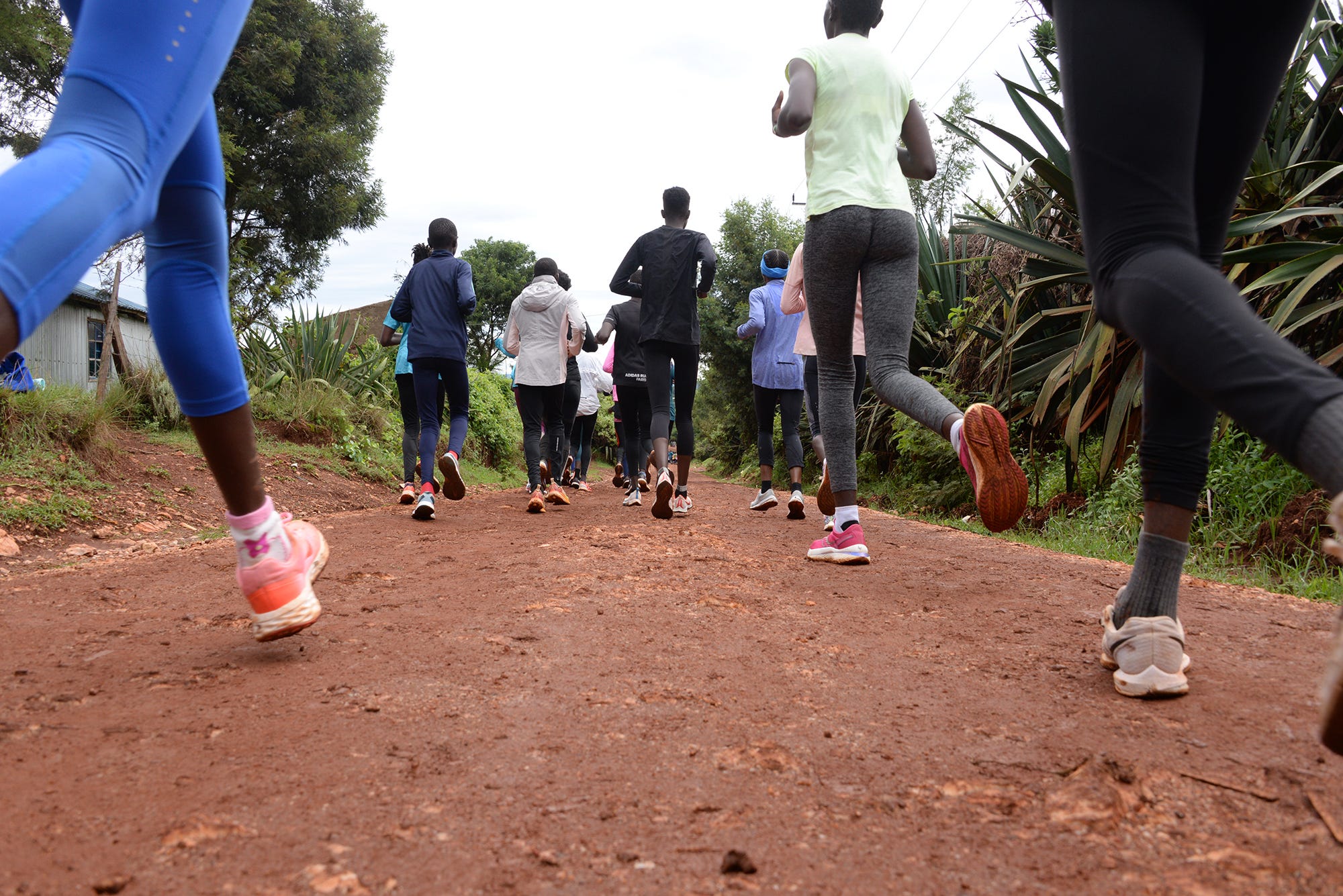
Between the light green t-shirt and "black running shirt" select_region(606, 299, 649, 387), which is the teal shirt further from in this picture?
the light green t-shirt

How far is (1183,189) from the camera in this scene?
146 centimetres

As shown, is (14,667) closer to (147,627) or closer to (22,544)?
(147,627)

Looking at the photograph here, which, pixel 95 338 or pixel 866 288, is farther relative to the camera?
pixel 95 338

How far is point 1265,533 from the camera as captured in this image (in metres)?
3.84

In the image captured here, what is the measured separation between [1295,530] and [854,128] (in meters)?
2.53

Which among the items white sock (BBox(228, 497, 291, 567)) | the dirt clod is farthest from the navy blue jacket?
the dirt clod

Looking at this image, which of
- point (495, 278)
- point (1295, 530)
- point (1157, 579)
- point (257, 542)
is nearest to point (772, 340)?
point (1295, 530)

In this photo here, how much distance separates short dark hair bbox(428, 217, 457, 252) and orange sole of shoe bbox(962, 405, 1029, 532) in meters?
4.95

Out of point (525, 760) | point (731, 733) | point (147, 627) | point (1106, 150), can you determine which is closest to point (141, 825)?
point (525, 760)

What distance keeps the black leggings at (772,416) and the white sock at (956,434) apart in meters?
3.60

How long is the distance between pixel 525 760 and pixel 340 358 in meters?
10.2

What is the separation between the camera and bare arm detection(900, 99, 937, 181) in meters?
3.84

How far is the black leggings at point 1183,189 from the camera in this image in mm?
1196

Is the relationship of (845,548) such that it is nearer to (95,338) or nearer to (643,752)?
(643,752)
